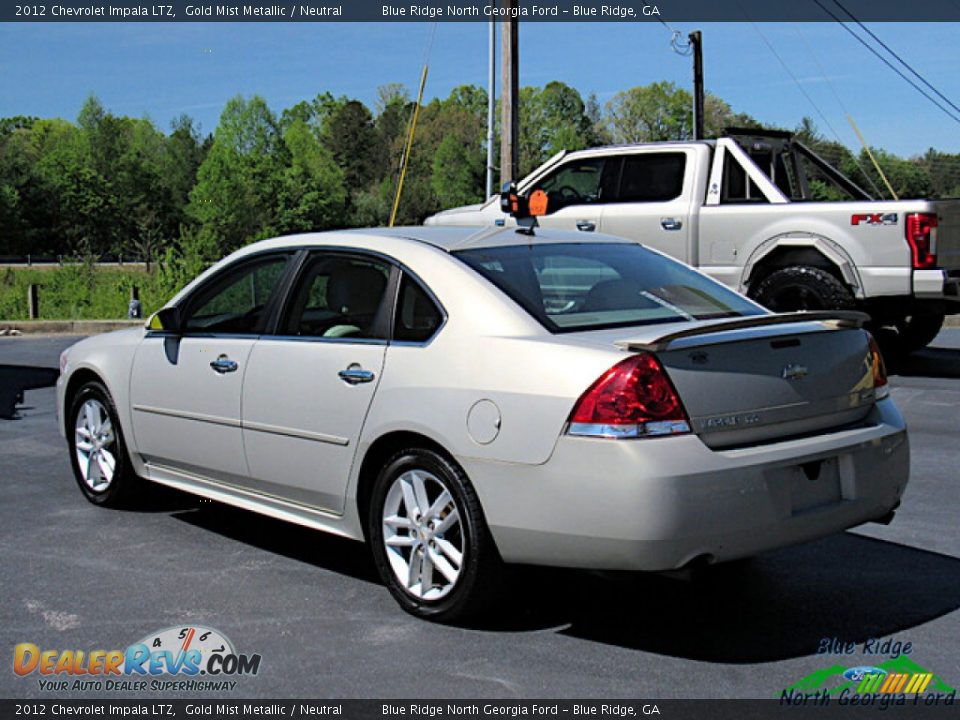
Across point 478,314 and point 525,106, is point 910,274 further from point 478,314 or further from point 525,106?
point 525,106

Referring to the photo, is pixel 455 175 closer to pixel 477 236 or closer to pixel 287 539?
pixel 287 539

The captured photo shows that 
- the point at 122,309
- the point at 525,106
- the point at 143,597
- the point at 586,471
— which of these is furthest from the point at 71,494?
the point at 525,106

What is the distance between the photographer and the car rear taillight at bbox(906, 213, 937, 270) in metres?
11.2

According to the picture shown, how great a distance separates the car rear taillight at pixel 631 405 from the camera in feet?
13.6

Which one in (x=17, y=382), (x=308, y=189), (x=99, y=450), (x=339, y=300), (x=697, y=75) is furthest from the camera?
(x=308, y=189)

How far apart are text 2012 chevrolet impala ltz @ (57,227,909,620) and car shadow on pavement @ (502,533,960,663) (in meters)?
0.40

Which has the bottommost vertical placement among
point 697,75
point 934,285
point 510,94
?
point 934,285

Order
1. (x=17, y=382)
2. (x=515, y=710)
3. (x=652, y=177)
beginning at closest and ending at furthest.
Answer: (x=515, y=710)
(x=17, y=382)
(x=652, y=177)

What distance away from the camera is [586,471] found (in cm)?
418

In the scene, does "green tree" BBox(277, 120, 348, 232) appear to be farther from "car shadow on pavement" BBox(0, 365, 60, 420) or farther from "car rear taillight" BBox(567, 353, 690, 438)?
"car rear taillight" BBox(567, 353, 690, 438)

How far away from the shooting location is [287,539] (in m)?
6.16

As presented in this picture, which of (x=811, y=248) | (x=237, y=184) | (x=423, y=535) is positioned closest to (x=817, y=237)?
(x=811, y=248)

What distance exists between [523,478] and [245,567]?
186 centimetres

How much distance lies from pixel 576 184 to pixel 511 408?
1002 cm
